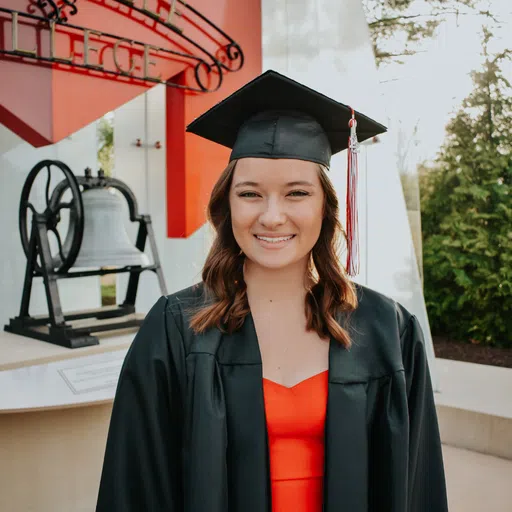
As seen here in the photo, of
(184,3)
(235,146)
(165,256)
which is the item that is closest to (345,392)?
(235,146)

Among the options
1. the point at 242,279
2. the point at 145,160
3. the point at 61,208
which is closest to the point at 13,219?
the point at 61,208

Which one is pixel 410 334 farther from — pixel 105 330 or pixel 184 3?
pixel 184 3

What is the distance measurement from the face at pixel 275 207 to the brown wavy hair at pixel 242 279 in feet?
0.21

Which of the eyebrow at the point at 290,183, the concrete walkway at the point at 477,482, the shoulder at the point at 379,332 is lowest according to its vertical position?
the concrete walkway at the point at 477,482

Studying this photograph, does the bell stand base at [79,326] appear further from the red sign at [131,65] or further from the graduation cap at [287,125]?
the graduation cap at [287,125]

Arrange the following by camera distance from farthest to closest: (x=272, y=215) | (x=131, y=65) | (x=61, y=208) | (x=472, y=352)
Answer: (x=472, y=352) < (x=131, y=65) < (x=61, y=208) < (x=272, y=215)

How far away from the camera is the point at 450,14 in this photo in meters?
4.91

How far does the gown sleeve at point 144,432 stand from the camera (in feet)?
3.85

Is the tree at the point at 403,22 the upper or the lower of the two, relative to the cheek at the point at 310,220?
upper

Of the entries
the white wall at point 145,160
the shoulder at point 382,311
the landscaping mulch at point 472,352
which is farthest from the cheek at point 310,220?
the landscaping mulch at point 472,352

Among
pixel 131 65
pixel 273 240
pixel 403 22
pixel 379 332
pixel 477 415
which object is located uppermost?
pixel 403 22

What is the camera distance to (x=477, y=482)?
266cm

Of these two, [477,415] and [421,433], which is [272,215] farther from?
[477,415]

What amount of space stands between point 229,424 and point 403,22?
5.07m
